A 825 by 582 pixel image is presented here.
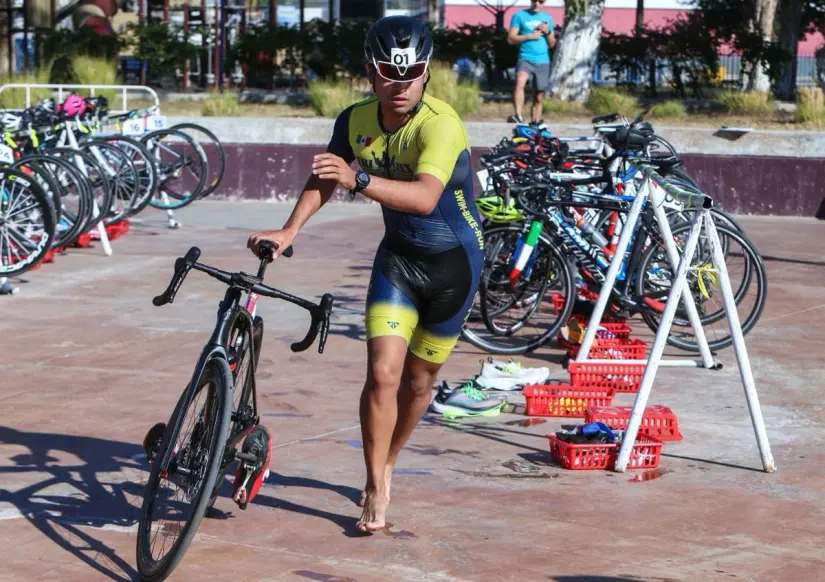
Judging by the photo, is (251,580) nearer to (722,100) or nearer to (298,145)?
(298,145)

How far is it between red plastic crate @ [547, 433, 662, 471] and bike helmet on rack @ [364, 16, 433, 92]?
2.03m

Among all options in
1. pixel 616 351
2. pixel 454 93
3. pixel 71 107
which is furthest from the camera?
pixel 454 93

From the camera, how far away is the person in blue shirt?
707 inches

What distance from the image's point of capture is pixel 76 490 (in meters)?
6.19

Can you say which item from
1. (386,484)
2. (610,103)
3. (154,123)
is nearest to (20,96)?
(154,123)

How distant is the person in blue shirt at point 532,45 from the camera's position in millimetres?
17969

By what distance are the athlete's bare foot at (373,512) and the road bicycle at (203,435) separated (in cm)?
48

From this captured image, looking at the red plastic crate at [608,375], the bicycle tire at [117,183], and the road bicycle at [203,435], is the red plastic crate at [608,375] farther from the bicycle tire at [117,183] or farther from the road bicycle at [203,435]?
the bicycle tire at [117,183]

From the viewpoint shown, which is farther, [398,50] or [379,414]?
[379,414]

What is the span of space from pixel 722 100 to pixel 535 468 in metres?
14.8

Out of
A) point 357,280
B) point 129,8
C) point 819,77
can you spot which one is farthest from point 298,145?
point 129,8

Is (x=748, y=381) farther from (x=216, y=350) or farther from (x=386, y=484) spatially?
(x=216, y=350)

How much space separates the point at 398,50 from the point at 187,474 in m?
1.75

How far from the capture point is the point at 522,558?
5332mm
